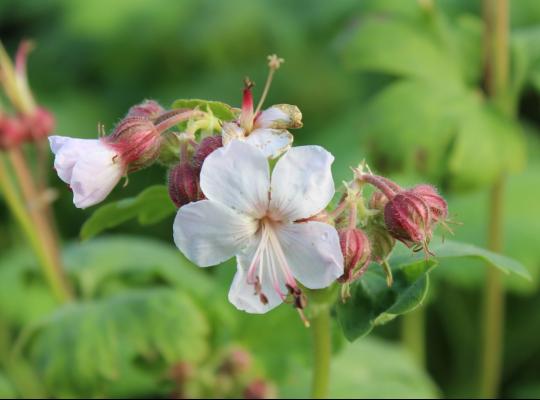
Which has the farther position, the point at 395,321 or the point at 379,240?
the point at 395,321

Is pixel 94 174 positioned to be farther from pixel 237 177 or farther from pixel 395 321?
pixel 395 321

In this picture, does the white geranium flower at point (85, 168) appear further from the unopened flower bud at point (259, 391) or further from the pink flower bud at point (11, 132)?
the pink flower bud at point (11, 132)

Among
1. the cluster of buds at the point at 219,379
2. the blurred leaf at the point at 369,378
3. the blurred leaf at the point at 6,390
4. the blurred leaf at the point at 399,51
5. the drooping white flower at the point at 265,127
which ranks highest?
the drooping white flower at the point at 265,127

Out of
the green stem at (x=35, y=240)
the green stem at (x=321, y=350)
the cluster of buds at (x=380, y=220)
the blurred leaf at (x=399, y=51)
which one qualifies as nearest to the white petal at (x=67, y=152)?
the cluster of buds at (x=380, y=220)

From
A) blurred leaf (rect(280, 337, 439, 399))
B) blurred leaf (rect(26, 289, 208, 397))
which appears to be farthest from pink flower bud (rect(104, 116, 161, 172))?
blurred leaf (rect(280, 337, 439, 399))

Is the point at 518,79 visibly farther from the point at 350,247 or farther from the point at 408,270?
the point at 350,247

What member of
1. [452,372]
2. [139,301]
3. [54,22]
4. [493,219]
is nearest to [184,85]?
[54,22]

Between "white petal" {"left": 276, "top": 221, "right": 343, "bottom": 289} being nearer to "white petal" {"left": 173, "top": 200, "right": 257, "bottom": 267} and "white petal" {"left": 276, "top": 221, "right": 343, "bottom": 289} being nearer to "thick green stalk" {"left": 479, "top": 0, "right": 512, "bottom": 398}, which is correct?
"white petal" {"left": 173, "top": 200, "right": 257, "bottom": 267}

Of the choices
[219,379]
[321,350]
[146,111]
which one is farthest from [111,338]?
[146,111]
